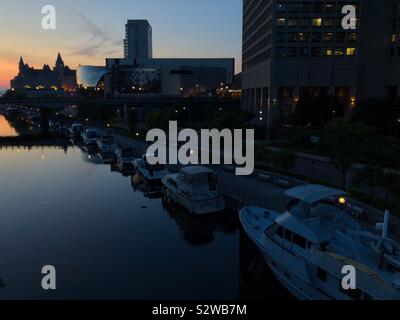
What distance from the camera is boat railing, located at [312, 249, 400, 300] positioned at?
42.7 feet

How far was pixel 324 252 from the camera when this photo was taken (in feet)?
50.3

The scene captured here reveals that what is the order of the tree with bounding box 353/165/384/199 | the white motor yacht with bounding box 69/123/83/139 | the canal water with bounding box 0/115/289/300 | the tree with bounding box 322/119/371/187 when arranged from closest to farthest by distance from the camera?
1. the canal water with bounding box 0/115/289/300
2. the tree with bounding box 353/165/384/199
3. the tree with bounding box 322/119/371/187
4. the white motor yacht with bounding box 69/123/83/139

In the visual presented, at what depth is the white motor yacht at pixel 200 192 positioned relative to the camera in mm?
28047

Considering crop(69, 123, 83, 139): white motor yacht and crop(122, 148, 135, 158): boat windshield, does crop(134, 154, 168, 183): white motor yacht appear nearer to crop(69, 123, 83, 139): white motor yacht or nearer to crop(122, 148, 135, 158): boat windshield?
crop(122, 148, 135, 158): boat windshield

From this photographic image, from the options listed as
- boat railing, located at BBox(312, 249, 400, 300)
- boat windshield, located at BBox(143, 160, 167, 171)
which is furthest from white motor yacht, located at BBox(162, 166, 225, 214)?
boat railing, located at BBox(312, 249, 400, 300)

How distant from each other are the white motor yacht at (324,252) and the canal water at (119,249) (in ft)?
7.71

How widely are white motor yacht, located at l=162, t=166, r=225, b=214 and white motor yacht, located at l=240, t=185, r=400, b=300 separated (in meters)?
8.15

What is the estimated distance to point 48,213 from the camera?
30.3 meters

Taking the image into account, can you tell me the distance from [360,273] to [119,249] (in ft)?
49.6
